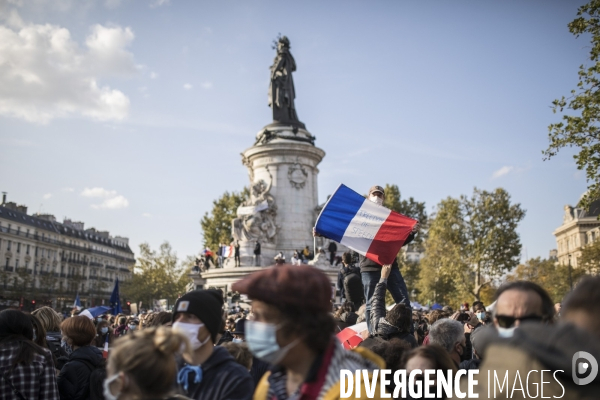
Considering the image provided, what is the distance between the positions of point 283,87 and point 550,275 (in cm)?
3928

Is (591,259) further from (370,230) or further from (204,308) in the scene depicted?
(204,308)

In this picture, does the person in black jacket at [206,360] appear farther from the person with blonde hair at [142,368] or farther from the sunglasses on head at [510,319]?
the sunglasses on head at [510,319]

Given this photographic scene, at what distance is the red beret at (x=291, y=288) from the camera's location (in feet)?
8.80

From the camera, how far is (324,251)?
32.2 metres

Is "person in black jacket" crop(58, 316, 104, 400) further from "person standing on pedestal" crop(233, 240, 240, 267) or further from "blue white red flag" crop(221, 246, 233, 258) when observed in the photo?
"blue white red flag" crop(221, 246, 233, 258)

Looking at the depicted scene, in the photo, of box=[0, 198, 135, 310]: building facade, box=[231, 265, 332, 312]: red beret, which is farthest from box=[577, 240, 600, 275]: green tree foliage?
box=[0, 198, 135, 310]: building facade

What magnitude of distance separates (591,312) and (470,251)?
43224mm

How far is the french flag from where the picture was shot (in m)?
7.95

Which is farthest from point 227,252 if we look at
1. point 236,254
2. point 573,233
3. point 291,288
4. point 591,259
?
point 573,233

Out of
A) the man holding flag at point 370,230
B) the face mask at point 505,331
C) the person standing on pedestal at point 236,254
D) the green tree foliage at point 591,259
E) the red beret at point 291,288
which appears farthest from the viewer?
the green tree foliage at point 591,259

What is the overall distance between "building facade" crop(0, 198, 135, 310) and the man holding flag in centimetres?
5689

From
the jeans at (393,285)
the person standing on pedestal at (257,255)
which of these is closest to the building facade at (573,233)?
the person standing on pedestal at (257,255)

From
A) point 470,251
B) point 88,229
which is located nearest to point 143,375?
point 470,251

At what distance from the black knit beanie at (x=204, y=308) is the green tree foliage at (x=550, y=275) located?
48.0 metres
